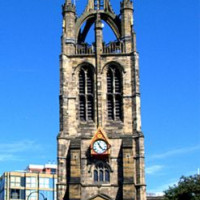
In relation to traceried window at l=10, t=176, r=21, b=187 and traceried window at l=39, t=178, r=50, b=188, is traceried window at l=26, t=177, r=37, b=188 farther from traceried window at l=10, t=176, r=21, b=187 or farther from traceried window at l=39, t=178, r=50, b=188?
traceried window at l=10, t=176, r=21, b=187

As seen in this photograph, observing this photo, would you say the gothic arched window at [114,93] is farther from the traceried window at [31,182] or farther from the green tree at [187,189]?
the traceried window at [31,182]

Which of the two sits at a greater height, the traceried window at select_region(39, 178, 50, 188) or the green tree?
the traceried window at select_region(39, 178, 50, 188)

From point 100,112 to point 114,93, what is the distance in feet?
8.84

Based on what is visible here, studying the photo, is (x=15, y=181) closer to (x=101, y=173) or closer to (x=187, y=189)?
(x=101, y=173)

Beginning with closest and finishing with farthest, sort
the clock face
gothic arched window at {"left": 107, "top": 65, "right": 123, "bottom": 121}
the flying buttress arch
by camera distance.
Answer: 1. the clock face
2. gothic arched window at {"left": 107, "top": 65, "right": 123, "bottom": 121}
3. the flying buttress arch

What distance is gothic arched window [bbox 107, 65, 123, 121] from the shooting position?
6625 centimetres

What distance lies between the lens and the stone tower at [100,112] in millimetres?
62719

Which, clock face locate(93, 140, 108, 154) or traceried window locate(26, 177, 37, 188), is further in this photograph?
traceried window locate(26, 177, 37, 188)

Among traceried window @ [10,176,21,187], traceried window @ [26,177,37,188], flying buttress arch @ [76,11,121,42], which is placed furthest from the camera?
traceried window @ [26,177,37,188]

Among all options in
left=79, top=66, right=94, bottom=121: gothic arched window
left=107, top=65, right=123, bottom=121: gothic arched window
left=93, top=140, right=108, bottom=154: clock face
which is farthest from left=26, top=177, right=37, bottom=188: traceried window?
left=93, top=140, right=108, bottom=154: clock face

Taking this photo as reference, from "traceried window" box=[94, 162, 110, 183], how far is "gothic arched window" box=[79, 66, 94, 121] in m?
5.62

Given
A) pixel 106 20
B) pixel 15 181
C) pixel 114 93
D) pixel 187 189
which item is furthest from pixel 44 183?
pixel 187 189

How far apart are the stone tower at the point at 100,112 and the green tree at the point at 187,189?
5.34 meters

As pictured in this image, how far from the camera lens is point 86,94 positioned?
6681 centimetres
